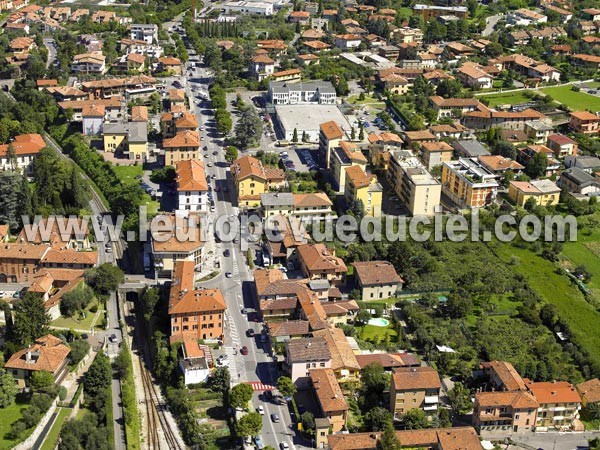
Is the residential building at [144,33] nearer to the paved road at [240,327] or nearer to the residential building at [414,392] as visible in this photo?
the paved road at [240,327]

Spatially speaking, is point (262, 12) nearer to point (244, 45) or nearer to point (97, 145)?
point (244, 45)

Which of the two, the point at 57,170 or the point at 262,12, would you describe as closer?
the point at 57,170

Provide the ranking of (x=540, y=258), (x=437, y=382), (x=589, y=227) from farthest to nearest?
(x=589, y=227) → (x=540, y=258) → (x=437, y=382)

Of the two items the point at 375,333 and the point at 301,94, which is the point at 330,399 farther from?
the point at 301,94

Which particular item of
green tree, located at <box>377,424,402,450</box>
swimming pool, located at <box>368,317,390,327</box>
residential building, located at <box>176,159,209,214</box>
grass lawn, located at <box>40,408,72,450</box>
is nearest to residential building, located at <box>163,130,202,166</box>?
residential building, located at <box>176,159,209,214</box>

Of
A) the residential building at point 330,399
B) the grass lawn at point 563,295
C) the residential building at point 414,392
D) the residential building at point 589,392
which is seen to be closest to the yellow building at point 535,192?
the grass lawn at point 563,295

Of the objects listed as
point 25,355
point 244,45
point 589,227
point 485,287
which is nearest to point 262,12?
point 244,45

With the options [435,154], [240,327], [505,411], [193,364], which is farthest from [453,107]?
[193,364]
